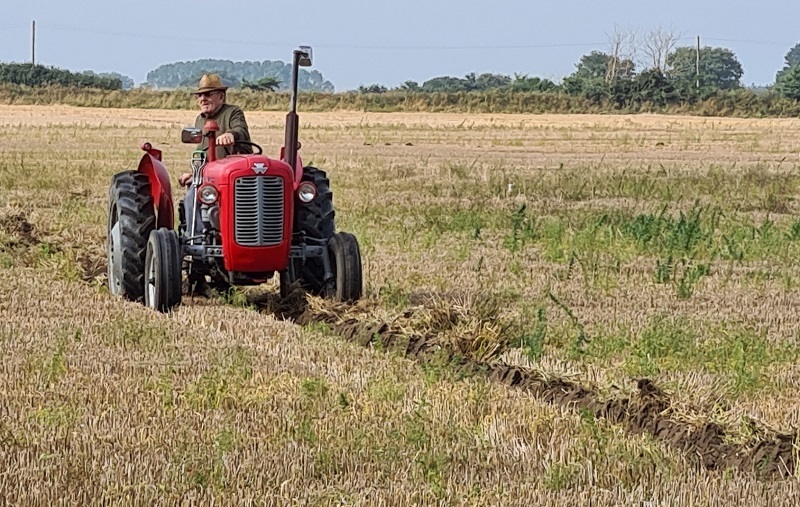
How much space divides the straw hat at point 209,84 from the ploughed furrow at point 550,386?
180 cm

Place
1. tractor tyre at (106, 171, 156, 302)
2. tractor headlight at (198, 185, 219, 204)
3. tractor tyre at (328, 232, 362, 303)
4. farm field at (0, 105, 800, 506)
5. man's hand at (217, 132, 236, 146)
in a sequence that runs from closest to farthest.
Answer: farm field at (0, 105, 800, 506)
tractor headlight at (198, 185, 219, 204)
man's hand at (217, 132, 236, 146)
tractor tyre at (328, 232, 362, 303)
tractor tyre at (106, 171, 156, 302)

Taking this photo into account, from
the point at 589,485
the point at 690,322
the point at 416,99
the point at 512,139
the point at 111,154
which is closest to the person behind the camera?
the point at 589,485

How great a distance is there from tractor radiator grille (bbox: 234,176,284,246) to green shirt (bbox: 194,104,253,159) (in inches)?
23.4

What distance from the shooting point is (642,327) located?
378 inches

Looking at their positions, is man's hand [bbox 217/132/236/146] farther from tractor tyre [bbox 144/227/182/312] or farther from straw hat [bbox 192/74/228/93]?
tractor tyre [bbox 144/227/182/312]

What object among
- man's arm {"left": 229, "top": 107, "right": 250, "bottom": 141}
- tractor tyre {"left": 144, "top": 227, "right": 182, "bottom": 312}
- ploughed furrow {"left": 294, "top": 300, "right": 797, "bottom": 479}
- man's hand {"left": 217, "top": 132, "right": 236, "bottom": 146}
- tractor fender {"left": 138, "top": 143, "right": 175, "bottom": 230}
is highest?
man's arm {"left": 229, "top": 107, "right": 250, "bottom": 141}

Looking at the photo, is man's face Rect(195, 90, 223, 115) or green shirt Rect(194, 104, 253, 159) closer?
green shirt Rect(194, 104, 253, 159)

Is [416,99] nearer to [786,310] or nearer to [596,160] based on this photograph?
[596,160]

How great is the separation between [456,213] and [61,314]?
8.49m

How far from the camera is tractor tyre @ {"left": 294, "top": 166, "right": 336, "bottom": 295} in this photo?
1045cm

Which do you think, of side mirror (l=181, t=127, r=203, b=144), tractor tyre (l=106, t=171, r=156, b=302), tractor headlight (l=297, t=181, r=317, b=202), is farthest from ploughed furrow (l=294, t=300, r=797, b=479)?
side mirror (l=181, t=127, r=203, b=144)

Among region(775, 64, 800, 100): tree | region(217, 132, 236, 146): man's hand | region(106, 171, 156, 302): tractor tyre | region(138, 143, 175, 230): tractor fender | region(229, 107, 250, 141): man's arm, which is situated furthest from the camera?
region(775, 64, 800, 100): tree

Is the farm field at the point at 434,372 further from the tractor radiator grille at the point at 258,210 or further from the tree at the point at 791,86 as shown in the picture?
the tree at the point at 791,86

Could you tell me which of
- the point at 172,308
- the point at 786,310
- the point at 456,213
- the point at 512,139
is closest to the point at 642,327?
the point at 786,310
